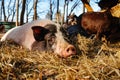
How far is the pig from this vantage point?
4977mm

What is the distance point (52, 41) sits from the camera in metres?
5.48

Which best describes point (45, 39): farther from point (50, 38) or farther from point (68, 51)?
point (68, 51)

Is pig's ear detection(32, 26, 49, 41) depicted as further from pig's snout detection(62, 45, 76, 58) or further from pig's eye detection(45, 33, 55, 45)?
pig's snout detection(62, 45, 76, 58)

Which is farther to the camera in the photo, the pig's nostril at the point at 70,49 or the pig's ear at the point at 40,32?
the pig's ear at the point at 40,32

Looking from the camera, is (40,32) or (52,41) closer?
(52,41)

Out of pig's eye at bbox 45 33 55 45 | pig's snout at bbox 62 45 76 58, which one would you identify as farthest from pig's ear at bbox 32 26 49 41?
pig's snout at bbox 62 45 76 58

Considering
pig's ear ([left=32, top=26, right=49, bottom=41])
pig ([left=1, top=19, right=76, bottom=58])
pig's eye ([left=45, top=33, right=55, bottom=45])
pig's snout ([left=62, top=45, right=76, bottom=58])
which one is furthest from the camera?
pig's ear ([left=32, top=26, right=49, bottom=41])

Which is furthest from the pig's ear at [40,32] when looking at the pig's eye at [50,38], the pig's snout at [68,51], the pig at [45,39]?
the pig's snout at [68,51]

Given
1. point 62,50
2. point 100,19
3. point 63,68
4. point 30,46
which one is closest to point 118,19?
point 100,19

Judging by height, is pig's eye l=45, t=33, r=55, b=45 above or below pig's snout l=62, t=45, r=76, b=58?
above

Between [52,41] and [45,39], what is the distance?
0.34 m

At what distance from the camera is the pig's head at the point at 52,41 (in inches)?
193

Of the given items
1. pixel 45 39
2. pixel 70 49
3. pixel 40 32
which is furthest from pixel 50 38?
pixel 70 49

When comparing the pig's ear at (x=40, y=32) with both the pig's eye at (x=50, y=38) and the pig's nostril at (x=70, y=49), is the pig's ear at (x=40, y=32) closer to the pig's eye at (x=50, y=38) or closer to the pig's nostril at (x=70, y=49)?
the pig's eye at (x=50, y=38)
